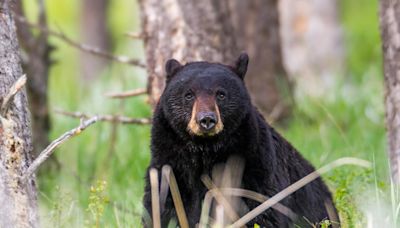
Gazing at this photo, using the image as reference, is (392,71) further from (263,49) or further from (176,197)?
(263,49)

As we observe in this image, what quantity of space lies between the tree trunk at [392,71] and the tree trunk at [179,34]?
4.53 ft

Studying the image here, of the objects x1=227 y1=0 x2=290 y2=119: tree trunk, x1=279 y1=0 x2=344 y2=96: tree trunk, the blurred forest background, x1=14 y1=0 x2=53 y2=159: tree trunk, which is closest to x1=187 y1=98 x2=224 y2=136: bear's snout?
the blurred forest background

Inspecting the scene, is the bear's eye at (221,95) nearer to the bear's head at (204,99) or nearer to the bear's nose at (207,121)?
the bear's head at (204,99)

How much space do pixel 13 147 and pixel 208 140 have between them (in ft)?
4.19

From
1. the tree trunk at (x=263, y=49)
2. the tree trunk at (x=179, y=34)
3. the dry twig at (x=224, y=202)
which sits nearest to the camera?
the dry twig at (x=224, y=202)

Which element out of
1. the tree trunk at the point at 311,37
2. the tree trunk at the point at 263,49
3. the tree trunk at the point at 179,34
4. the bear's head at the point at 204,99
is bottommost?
the bear's head at the point at 204,99

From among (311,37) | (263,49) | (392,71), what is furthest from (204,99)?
(311,37)

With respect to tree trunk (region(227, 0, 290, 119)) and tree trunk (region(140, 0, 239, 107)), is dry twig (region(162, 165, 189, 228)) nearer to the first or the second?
tree trunk (region(140, 0, 239, 107))

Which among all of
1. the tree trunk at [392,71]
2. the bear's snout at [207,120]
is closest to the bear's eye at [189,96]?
the bear's snout at [207,120]

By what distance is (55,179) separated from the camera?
25.1 ft

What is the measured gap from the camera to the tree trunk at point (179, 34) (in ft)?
22.2

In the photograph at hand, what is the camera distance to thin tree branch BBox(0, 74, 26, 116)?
13.3 ft

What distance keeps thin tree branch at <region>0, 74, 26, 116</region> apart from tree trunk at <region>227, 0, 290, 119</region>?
218 inches

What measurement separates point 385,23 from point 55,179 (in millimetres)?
3224
